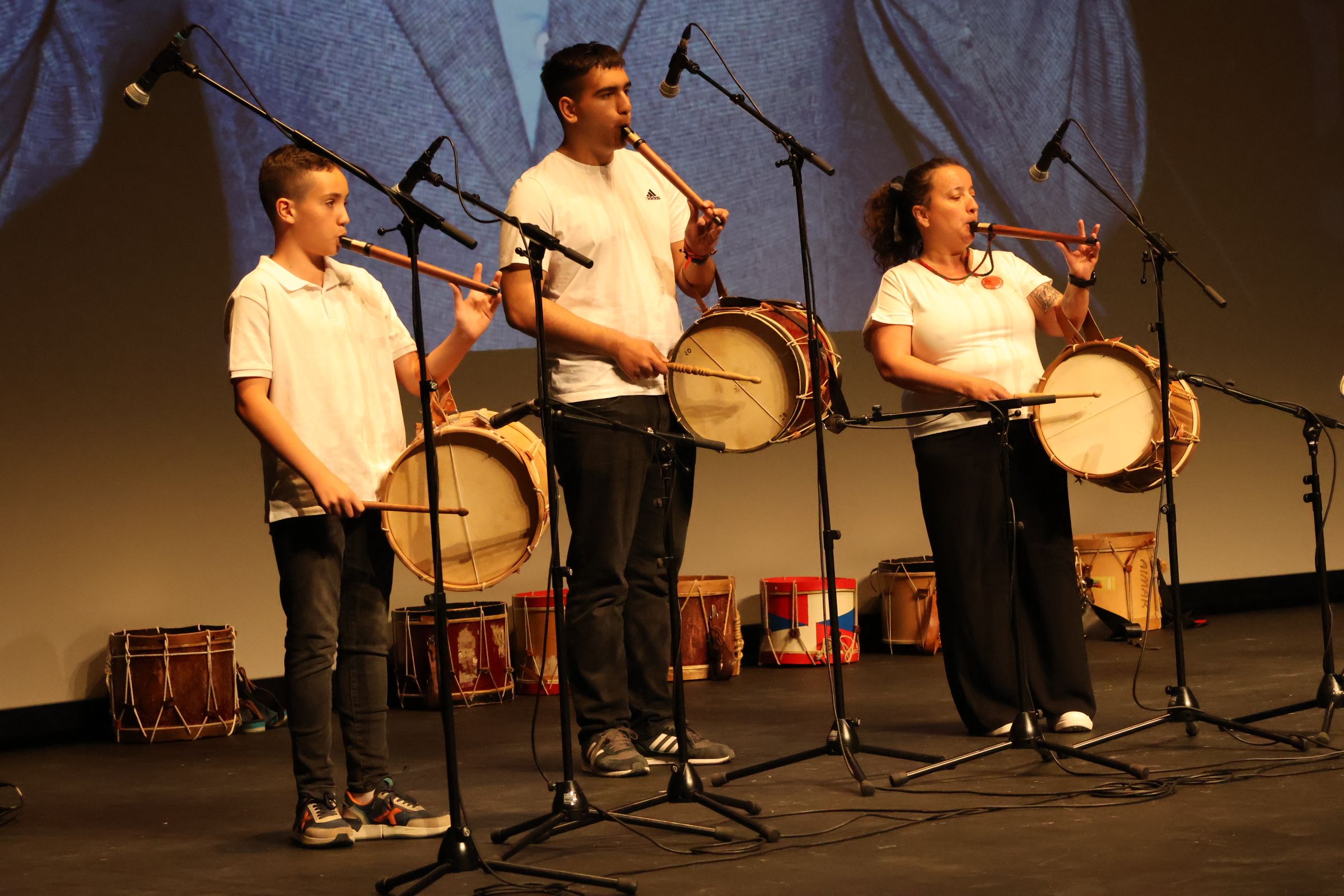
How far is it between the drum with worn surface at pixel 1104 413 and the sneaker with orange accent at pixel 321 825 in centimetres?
223

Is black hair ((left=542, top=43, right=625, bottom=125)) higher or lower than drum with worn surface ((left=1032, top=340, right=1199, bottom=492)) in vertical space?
higher

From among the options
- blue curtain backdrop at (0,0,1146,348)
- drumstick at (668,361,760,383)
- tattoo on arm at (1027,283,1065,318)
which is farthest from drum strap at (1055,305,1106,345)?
blue curtain backdrop at (0,0,1146,348)

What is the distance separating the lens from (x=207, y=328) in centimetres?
587

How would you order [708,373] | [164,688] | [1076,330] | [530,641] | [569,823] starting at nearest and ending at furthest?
[569,823] → [708,373] → [1076,330] → [164,688] → [530,641]

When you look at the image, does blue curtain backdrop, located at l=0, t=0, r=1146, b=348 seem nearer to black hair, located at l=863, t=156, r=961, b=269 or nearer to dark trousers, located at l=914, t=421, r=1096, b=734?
black hair, located at l=863, t=156, r=961, b=269

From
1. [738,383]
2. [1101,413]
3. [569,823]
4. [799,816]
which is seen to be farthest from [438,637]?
[1101,413]

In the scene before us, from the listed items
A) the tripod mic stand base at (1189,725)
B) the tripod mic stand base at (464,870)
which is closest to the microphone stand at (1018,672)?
the tripod mic stand base at (1189,725)

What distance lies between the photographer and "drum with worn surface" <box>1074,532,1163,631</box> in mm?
7074

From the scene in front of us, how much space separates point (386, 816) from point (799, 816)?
3.28 feet

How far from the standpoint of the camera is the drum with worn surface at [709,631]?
630 centimetres

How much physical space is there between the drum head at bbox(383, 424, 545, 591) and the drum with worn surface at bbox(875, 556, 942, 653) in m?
3.51

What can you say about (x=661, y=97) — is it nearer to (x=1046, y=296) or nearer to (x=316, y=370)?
(x=1046, y=296)

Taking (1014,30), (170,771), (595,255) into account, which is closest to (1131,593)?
(1014,30)

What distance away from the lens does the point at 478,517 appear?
3.74 m
